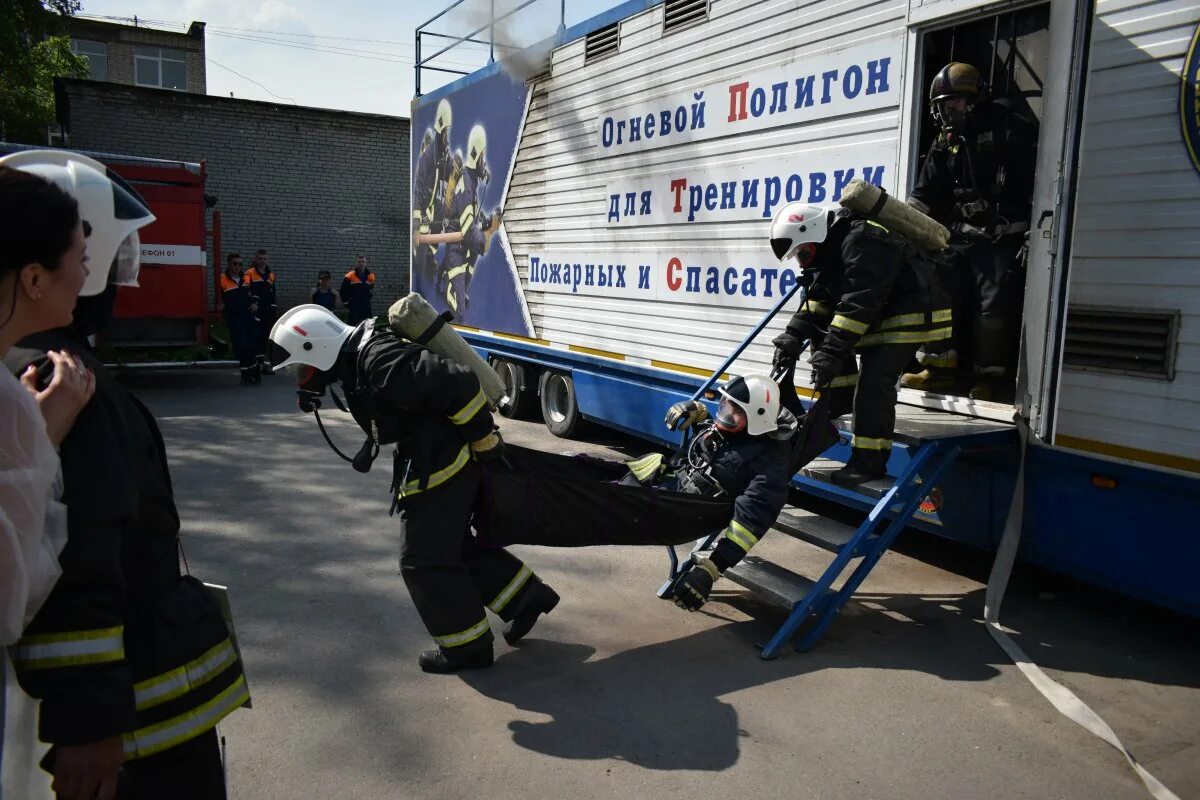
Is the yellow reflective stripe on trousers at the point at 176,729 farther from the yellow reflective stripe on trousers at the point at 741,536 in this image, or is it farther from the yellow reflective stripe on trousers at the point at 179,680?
the yellow reflective stripe on trousers at the point at 741,536

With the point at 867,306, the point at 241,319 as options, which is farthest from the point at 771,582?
the point at 241,319

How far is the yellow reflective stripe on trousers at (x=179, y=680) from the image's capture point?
1.71m

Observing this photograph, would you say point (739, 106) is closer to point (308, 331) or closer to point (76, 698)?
point (308, 331)

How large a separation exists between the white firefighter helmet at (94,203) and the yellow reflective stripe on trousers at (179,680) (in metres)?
0.72

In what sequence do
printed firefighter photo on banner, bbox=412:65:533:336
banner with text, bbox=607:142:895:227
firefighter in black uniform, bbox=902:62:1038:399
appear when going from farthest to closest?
printed firefighter photo on banner, bbox=412:65:533:336 → banner with text, bbox=607:142:895:227 → firefighter in black uniform, bbox=902:62:1038:399

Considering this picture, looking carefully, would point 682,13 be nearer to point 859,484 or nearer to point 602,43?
point 602,43

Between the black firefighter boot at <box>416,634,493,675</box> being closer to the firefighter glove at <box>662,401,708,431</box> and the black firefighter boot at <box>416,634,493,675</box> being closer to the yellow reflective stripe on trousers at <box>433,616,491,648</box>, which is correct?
the yellow reflective stripe on trousers at <box>433,616,491,648</box>

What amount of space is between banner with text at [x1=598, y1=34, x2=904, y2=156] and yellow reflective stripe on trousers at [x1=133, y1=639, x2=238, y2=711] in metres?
4.35

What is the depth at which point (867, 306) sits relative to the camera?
436 cm

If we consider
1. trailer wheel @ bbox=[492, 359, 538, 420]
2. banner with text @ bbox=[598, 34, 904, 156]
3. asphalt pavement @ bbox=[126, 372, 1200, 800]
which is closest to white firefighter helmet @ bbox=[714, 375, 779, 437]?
asphalt pavement @ bbox=[126, 372, 1200, 800]

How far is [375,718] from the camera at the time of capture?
3.38 m

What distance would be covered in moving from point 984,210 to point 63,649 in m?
4.81

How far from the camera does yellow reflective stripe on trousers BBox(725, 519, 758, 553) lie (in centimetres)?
407

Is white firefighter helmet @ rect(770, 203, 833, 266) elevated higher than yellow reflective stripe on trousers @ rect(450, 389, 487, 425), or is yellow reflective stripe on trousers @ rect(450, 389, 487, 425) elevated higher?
white firefighter helmet @ rect(770, 203, 833, 266)
